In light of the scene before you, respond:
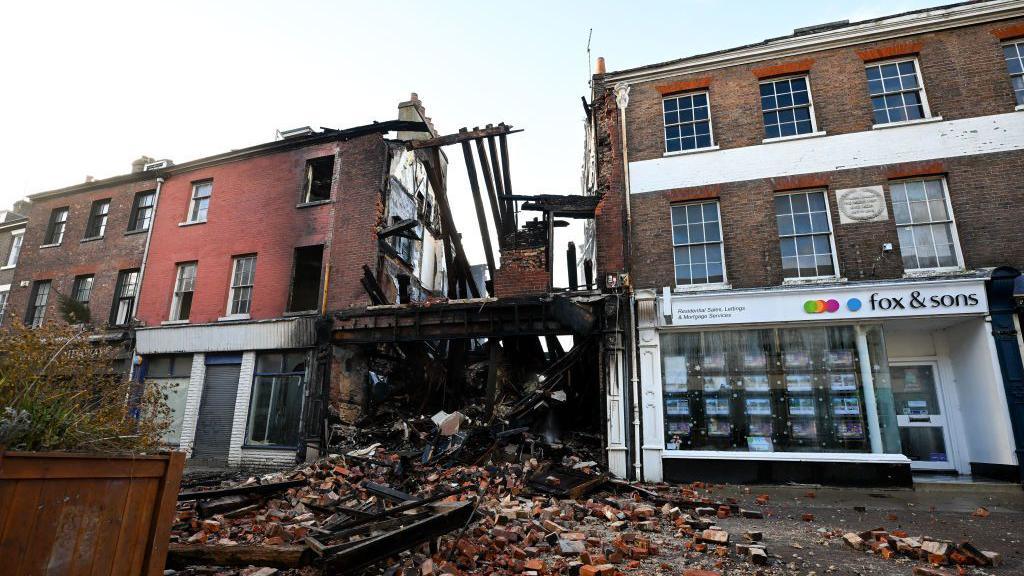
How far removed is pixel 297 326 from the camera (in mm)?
13922

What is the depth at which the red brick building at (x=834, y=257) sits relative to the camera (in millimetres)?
9766

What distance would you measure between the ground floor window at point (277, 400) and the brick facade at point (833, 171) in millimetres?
8922

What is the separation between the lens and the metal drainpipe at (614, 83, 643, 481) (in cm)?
1044

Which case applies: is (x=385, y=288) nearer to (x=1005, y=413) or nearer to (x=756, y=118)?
(x=756, y=118)

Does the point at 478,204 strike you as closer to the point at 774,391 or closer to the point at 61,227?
the point at 774,391

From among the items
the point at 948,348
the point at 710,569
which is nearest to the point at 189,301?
the point at 710,569

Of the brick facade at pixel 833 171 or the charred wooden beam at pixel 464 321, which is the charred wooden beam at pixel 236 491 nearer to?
the charred wooden beam at pixel 464 321

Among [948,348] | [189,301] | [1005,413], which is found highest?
[189,301]

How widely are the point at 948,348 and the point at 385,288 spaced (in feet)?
45.1

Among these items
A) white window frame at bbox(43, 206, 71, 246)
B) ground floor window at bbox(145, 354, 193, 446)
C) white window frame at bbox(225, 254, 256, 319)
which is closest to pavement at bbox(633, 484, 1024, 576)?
white window frame at bbox(225, 254, 256, 319)

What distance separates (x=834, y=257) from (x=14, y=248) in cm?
3081

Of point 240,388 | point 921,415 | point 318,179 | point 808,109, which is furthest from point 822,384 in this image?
point 318,179

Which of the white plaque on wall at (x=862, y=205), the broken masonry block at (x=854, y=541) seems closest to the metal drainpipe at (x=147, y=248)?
the broken masonry block at (x=854, y=541)

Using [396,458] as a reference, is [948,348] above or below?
above
